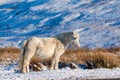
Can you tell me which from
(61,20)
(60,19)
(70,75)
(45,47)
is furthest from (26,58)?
(60,19)

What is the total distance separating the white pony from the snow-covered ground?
2626cm

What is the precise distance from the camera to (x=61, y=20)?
221ft

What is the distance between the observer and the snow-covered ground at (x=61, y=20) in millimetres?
53594

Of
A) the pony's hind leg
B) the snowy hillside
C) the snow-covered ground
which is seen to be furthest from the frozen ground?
the snowy hillside

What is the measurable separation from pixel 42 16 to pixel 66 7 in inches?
146

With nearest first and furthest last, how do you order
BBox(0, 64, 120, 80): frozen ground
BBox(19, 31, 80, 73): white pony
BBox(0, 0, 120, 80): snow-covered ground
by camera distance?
BBox(0, 64, 120, 80): frozen ground → BBox(19, 31, 80, 73): white pony → BBox(0, 0, 120, 80): snow-covered ground

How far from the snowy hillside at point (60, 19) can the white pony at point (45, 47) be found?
93.9 feet

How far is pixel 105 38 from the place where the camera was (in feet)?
165

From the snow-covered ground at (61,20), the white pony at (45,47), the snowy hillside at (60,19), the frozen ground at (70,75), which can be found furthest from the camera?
the snowy hillside at (60,19)

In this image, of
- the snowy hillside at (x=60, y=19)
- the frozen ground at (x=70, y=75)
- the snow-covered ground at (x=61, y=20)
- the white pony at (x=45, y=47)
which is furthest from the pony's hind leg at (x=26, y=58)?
the snowy hillside at (x=60, y=19)

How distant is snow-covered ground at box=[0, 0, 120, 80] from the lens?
176 ft

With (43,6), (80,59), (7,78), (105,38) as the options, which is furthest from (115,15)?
(7,78)

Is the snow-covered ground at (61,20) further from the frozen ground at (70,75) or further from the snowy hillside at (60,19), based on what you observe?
the frozen ground at (70,75)

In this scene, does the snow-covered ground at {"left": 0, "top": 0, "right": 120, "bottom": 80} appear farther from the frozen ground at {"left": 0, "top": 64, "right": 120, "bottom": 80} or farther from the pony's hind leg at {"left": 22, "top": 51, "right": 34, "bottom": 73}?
the frozen ground at {"left": 0, "top": 64, "right": 120, "bottom": 80}
